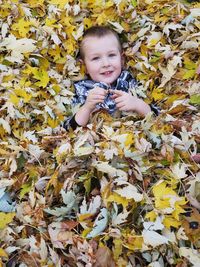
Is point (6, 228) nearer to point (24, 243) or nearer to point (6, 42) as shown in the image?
point (24, 243)

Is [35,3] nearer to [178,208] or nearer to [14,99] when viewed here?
[14,99]

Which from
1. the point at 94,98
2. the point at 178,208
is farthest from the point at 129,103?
the point at 178,208

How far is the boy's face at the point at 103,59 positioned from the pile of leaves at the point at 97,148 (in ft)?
0.51

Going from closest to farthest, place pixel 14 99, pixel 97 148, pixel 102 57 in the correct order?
pixel 97 148 → pixel 14 99 → pixel 102 57

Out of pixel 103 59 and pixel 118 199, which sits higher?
pixel 103 59

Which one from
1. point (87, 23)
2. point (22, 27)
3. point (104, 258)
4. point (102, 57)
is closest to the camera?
point (104, 258)

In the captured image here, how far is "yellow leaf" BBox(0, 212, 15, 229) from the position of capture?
7.39 feet

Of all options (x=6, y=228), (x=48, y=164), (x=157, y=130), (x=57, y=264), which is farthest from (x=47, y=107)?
(x=57, y=264)

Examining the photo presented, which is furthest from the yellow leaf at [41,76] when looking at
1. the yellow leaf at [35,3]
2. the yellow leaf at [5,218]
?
the yellow leaf at [5,218]

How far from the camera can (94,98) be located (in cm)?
298

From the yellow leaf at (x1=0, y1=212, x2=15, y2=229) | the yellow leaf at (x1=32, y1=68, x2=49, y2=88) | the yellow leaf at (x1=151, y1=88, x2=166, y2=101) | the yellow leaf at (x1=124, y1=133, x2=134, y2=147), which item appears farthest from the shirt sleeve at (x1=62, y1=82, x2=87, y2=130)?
the yellow leaf at (x1=0, y1=212, x2=15, y2=229)

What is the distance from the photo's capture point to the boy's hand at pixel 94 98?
9.78ft

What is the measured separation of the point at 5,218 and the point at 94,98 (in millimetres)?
1096

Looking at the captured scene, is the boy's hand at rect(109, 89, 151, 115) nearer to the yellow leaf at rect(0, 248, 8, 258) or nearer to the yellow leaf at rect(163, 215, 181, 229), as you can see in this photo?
the yellow leaf at rect(163, 215, 181, 229)
